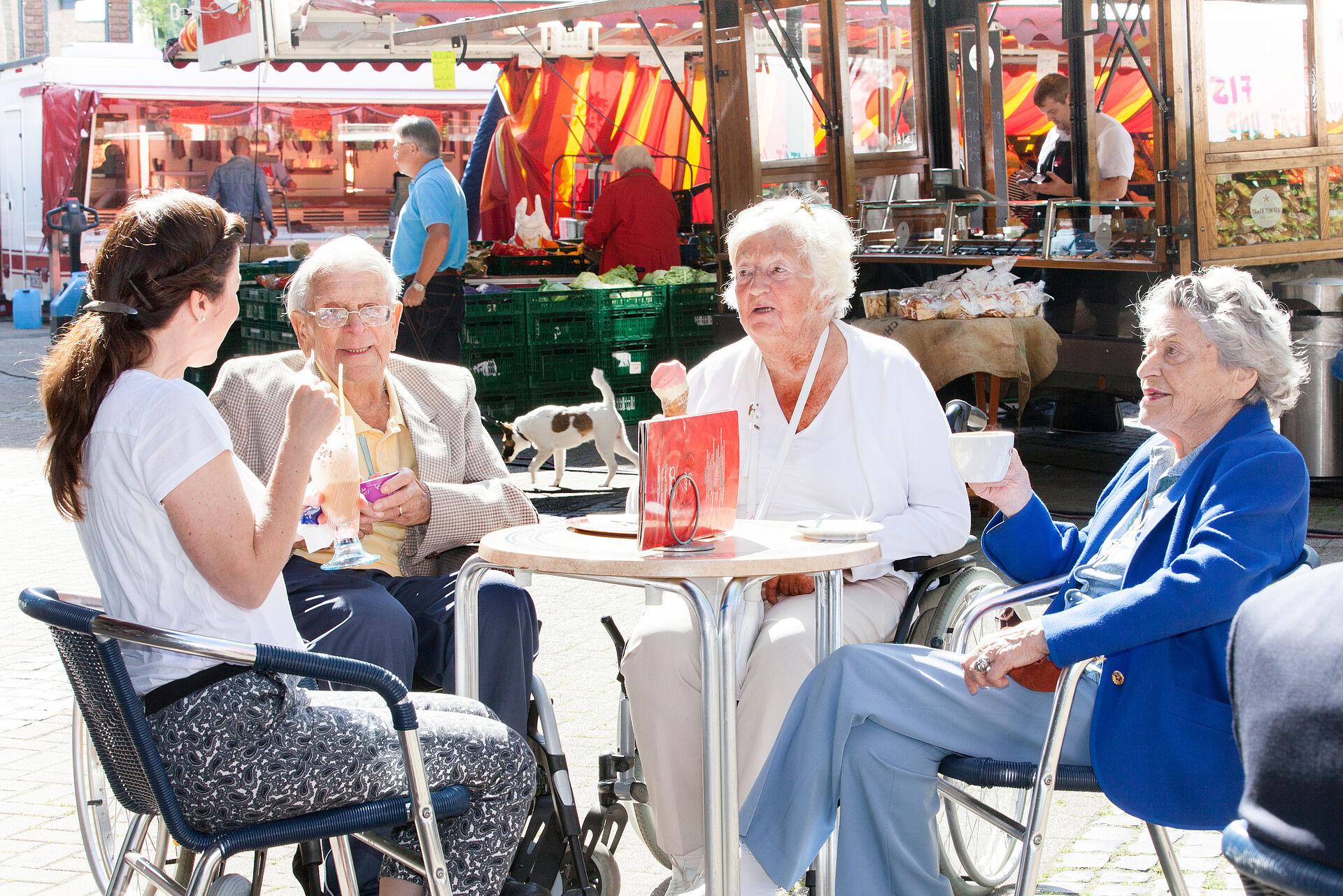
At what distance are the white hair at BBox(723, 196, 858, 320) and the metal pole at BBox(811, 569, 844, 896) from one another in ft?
2.89

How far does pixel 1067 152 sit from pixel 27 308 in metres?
13.9

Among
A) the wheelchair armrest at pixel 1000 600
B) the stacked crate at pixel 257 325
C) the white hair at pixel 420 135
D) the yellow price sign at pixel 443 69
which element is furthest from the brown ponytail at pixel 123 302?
the yellow price sign at pixel 443 69

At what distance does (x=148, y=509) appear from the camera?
7.02 ft

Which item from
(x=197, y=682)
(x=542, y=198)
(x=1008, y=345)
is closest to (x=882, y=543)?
(x=197, y=682)

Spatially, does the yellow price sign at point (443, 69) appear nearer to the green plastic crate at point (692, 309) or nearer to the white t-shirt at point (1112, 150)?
the green plastic crate at point (692, 309)

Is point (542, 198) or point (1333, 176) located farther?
point (542, 198)

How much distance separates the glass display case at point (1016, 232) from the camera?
6.69 metres

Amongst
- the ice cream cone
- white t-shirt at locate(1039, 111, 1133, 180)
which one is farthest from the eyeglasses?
white t-shirt at locate(1039, 111, 1133, 180)

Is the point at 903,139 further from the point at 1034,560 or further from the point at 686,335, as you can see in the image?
the point at 1034,560

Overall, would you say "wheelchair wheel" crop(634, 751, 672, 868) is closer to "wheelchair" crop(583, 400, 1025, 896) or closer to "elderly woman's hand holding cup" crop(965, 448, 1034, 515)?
"wheelchair" crop(583, 400, 1025, 896)

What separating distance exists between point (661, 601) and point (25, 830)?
1777 millimetres

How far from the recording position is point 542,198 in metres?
13.2

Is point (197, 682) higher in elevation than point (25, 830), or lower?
higher

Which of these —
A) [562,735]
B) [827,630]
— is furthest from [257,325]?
[827,630]
